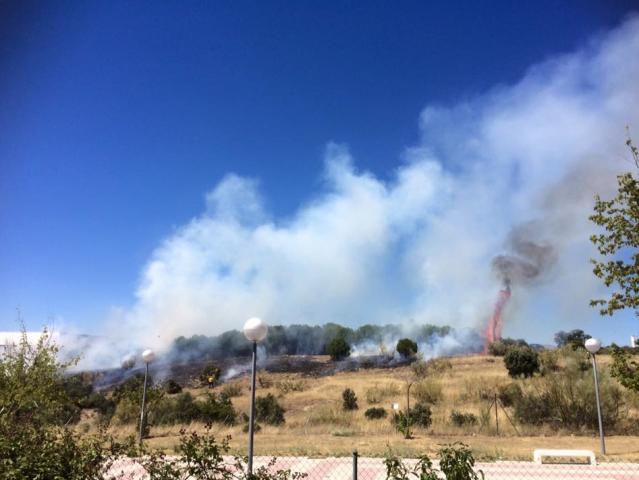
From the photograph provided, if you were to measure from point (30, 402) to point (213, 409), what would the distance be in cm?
1126

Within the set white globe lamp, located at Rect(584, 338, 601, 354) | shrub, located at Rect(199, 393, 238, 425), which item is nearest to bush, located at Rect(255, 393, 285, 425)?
shrub, located at Rect(199, 393, 238, 425)

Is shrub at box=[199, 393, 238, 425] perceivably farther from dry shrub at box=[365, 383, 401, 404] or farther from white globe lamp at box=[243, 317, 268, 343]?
white globe lamp at box=[243, 317, 268, 343]

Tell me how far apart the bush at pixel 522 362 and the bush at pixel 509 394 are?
19.2 ft

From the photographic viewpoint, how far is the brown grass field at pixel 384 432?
13125 millimetres

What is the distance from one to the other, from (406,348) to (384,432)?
3055 cm

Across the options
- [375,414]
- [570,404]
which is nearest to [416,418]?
[375,414]

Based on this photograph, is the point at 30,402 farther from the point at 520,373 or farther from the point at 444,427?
the point at 520,373

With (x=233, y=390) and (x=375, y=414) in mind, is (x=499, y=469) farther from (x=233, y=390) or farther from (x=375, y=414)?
(x=233, y=390)

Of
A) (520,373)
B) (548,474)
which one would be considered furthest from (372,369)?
(548,474)

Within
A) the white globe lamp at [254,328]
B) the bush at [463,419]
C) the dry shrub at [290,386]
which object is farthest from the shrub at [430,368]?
the white globe lamp at [254,328]

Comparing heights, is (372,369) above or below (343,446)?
above

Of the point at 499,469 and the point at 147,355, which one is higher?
the point at 147,355

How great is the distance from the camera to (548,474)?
10.0 m

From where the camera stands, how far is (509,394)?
1967 centimetres
